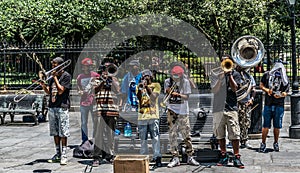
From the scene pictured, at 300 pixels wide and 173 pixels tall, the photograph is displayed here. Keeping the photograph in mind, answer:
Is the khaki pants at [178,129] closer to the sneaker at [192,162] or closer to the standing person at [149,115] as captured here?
the sneaker at [192,162]

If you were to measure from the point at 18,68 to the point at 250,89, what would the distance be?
1015 cm

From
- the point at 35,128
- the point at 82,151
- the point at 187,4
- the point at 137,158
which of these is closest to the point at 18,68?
the point at 35,128

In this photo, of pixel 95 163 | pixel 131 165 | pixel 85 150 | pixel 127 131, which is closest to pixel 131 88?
pixel 127 131

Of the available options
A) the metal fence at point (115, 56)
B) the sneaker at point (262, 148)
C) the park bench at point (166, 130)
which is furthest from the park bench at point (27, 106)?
the sneaker at point (262, 148)

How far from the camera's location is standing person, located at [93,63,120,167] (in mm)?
9525

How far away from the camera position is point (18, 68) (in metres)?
18.5

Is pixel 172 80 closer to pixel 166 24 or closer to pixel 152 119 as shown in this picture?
pixel 152 119

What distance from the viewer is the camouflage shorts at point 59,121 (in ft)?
31.4

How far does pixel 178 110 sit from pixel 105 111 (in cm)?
129

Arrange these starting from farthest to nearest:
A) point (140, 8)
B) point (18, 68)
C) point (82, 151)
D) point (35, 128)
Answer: point (140, 8) → point (18, 68) → point (35, 128) → point (82, 151)

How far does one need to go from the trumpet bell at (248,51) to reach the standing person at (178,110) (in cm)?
155

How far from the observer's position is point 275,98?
34.0ft

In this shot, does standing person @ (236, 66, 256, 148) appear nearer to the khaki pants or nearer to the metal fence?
the khaki pants

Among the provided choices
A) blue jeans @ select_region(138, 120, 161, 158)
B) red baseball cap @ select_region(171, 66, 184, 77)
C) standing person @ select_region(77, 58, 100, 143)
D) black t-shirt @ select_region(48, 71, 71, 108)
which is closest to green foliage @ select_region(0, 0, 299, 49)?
standing person @ select_region(77, 58, 100, 143)
